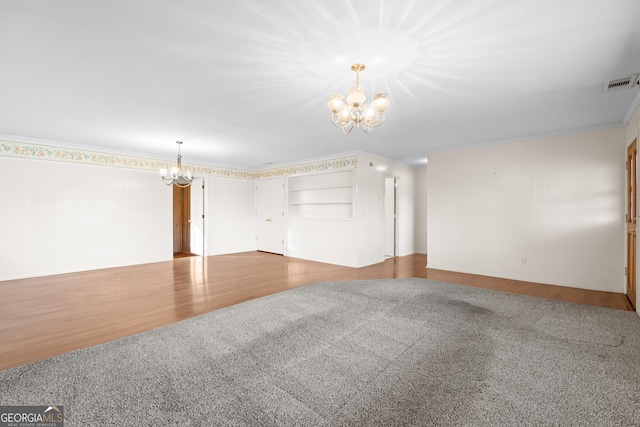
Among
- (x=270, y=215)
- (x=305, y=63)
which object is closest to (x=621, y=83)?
(x=305, y=63)

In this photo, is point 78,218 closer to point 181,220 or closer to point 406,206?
point 181,220

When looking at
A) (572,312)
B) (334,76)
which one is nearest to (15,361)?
(334,76)

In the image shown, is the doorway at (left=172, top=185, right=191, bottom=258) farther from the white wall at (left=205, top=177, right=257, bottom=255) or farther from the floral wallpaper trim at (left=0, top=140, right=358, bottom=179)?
the floral wallpaper trim at (left=0, top=140, right=358, bottom=179)

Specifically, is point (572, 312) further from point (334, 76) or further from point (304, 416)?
point (334, 76)

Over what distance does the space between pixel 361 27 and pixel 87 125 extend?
4.55m

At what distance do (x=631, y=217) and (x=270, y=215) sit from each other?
7.42m

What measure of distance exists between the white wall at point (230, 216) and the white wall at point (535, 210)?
5.25 m

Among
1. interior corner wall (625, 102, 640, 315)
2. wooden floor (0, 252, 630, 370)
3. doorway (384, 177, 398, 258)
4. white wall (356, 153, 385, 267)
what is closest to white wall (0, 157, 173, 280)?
wooden floor (0, 252, 630, 370)

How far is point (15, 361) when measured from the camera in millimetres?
2301

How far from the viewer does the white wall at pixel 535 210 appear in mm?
4449

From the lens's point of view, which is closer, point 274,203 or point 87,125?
point 87,125

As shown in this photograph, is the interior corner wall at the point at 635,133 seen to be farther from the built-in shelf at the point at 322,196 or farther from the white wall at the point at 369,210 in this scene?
the built-in shelf at the point at 322,196

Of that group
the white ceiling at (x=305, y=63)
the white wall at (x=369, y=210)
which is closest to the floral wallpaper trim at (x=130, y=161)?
the white wall at (x=369, y=210)

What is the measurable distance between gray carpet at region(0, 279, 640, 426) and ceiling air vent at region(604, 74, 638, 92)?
2548 millimetres
